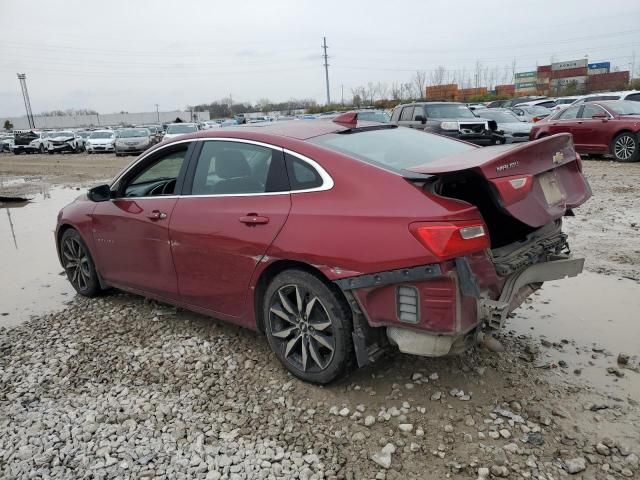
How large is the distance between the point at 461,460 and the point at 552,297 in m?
2.62

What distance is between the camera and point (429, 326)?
9.62 ft

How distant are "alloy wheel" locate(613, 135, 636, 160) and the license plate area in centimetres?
1117

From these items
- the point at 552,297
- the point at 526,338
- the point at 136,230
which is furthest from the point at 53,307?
the point at 552,297

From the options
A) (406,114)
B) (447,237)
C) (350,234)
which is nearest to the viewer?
(447,237)

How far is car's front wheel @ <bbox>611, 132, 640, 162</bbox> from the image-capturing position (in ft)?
41.9

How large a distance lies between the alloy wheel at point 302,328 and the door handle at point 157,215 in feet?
4.16

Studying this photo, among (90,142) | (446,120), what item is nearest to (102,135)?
(90,142)

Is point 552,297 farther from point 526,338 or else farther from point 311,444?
point 311,444

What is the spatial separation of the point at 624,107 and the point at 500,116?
4612 mm

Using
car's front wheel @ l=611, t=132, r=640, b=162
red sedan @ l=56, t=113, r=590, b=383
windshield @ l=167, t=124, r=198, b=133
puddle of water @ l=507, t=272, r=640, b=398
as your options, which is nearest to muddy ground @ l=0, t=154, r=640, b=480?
puddle of water @ l=507, t=272, r=640, b=398

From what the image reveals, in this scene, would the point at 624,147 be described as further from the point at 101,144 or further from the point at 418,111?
the point at 101,144

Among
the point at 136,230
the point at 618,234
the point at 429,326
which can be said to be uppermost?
the point at 136,230

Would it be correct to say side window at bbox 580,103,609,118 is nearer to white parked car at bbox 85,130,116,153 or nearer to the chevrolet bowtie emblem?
the chevrolet bowtie emblem

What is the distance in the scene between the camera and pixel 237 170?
3.88 m
